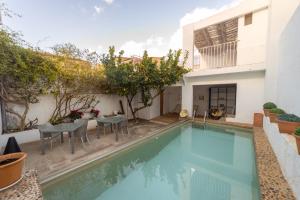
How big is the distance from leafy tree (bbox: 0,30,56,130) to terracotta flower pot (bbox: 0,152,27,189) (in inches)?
152

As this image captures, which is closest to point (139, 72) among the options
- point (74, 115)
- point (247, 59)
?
point (74, 115)

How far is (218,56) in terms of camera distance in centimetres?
1031

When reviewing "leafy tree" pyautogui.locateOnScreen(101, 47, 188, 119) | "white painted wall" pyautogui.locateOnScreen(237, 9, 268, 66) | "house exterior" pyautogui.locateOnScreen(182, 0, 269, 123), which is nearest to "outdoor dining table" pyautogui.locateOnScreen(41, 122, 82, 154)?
"leafy tree" pyautogui.locateOnScreen(101, 47, 188, 119)

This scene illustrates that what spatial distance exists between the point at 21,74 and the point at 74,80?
2.20m

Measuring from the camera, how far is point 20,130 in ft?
19.9

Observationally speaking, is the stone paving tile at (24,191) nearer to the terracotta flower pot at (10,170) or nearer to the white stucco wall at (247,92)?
the terracotta flower pot at (10,170)

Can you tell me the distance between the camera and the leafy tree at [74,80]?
691cm

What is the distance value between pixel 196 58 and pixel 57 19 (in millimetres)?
9382

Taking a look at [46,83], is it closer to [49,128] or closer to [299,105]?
[49,128]

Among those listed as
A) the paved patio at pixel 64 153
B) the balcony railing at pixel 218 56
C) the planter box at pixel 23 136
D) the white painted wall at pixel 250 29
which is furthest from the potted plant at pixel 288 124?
the planter box at pixel 23 136

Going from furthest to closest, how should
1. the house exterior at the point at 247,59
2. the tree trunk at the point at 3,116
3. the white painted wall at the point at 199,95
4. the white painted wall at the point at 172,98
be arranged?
1. the white painted wall at the point at 172,98
2. the white painted wall at the point at 199,95
3. the tree trunk at the point at 3,116
4. the house exterior at the point at 247,59

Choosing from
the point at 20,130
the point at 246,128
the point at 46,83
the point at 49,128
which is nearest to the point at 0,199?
the point at 49,128

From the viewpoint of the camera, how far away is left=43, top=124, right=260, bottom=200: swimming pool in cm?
341

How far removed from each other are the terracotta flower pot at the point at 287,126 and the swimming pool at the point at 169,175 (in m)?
1.43
